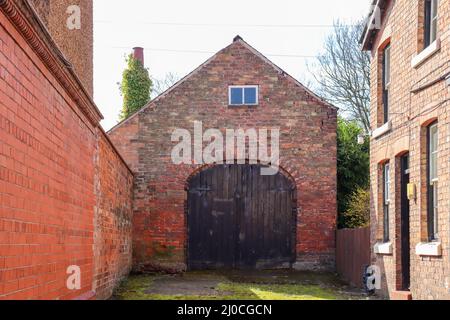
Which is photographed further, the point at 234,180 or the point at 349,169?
the point at 349,169

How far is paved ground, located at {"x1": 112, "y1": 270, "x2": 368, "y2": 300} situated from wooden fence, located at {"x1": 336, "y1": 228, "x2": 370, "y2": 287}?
298mm

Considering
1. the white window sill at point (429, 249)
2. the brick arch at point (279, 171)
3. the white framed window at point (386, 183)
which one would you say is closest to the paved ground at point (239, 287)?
the white framed window at point (386, 183)

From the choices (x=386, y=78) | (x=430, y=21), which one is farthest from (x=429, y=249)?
(x=386, y=78)

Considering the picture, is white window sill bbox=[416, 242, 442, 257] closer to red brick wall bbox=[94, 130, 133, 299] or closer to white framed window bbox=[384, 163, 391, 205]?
white framed window bbox=[384, 163, 391, 205]

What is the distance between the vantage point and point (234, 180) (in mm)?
19312

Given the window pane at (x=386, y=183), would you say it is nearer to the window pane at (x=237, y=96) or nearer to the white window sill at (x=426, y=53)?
the white window sill at (x=426, y=53)

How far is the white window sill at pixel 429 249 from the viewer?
10.2 meters

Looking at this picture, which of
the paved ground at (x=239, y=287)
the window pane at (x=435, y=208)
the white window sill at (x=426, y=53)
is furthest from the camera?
the paved ground at (x=239, y=287)

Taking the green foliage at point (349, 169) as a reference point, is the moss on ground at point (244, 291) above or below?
below

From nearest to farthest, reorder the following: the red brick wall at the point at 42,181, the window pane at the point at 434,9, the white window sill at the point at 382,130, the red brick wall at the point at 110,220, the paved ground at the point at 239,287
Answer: the red brick wall at the point at 42,181, the window pane at the point at 434,9, the red brick wall at the point at 110,220, the white window sill at the point at 382,130, the paved ground at the point at 239,287

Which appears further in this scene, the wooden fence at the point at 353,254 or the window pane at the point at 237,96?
the window pane at the point at 237,96

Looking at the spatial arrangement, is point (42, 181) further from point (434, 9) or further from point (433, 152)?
point (434, 9)

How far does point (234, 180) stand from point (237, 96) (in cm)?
235

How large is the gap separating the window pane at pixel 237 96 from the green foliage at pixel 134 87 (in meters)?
6.26
